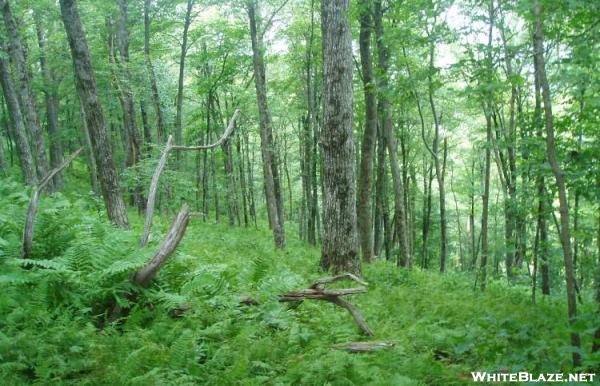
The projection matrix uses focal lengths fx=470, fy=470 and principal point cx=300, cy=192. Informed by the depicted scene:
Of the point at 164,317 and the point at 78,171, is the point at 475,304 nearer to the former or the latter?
the point at 164,317

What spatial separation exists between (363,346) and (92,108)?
268 inches

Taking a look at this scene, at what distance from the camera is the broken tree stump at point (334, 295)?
19.0 feet

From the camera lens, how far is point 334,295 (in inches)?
233

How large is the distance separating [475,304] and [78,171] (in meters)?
35.1

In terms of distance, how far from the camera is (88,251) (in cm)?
564

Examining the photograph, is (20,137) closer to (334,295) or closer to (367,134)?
(367,134)

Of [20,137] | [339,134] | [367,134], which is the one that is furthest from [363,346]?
[20,137]

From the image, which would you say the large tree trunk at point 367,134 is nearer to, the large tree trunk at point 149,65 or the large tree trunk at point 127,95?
the large tree trunk at point 127,95

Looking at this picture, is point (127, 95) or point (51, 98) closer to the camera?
point (127, 95)

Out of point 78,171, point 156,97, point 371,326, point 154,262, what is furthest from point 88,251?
point 78,171

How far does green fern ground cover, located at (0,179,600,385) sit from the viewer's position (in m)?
4.16

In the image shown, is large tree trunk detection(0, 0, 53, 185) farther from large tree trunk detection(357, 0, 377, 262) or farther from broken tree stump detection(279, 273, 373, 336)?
broken tree stump detection(279, 273, 373, 336)

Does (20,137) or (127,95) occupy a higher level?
(127,95)

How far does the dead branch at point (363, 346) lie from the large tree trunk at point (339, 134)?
11.7 feet
